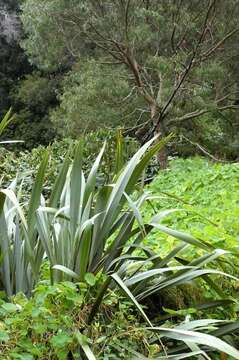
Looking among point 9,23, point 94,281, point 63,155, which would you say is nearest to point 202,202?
point 94,281

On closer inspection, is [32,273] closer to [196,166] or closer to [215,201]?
[215,201]

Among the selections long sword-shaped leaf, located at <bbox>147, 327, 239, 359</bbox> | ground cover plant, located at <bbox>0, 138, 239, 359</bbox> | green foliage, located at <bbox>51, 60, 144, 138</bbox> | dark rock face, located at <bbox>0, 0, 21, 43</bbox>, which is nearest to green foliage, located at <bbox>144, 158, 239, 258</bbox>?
ground cover plant, located at <bbox>0, 138, 239, 359</bbox>

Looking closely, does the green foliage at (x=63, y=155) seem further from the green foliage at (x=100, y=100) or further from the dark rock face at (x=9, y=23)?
the dark rock face at (x=9, y=23)

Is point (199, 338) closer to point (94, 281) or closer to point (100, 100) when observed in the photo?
point (94, 281)

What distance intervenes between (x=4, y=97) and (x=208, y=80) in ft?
→ 38.5

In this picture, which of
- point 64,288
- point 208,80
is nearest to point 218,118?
point 208,80

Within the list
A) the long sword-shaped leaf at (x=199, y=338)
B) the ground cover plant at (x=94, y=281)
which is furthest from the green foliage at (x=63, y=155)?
the long sword-shaped leaf at (x=199, y=338)

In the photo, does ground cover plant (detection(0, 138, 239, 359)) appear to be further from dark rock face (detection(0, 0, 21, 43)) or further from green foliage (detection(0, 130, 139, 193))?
dark rock face (detection(0, 0, 21, 43))

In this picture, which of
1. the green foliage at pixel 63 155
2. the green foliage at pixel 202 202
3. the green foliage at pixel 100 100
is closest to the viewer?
the green foliage at pixel 202 202

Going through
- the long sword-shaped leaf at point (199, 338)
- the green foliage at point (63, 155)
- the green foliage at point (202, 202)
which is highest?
the long sword-shaped leaf at point (199, 338)

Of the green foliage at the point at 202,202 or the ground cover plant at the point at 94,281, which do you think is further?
the green foliage at the point at 202,202

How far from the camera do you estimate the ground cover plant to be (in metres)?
1.87

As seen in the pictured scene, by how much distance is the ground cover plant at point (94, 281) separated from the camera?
1.87 meters

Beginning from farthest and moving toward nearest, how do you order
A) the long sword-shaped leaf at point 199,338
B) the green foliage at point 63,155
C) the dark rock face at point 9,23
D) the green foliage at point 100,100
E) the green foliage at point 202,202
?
the dark rock face at point 9,23, the green foliage at point 100,100, the green foliage at point 63,155, the green foliage at point 202,202, the long sword-shaped leaf at point 199,338
